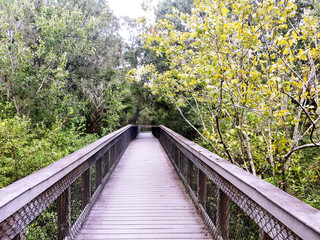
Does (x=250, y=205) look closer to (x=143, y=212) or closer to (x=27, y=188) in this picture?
(x=27, y=188)

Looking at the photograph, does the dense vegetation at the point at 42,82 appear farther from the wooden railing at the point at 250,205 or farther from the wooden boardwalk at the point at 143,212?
the wooden railing at the point at 250,205

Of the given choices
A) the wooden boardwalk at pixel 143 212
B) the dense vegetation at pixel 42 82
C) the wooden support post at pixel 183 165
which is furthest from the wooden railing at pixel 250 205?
the dense vegetation at pixel 42 82

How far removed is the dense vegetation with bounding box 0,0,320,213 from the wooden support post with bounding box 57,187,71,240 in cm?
196

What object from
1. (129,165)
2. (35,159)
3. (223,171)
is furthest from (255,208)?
(35,159)

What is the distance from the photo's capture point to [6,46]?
8539 millimetres

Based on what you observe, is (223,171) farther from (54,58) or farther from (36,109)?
(36,109)

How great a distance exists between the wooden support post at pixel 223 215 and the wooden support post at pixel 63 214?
5.19 ft

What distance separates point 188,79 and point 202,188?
1673 millimetres

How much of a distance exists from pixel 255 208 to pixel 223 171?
634 mm

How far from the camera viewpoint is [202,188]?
10.9 ft

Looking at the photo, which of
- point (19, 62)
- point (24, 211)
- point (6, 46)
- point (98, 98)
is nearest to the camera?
point (24, 211)

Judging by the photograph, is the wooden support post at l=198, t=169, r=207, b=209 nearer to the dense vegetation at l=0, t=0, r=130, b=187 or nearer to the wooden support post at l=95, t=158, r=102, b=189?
the wooden support post at l=95, t=158, r=102, b=189

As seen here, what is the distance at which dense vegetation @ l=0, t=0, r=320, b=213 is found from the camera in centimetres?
304

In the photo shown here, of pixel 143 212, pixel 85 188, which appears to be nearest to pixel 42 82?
pixel 85 188
